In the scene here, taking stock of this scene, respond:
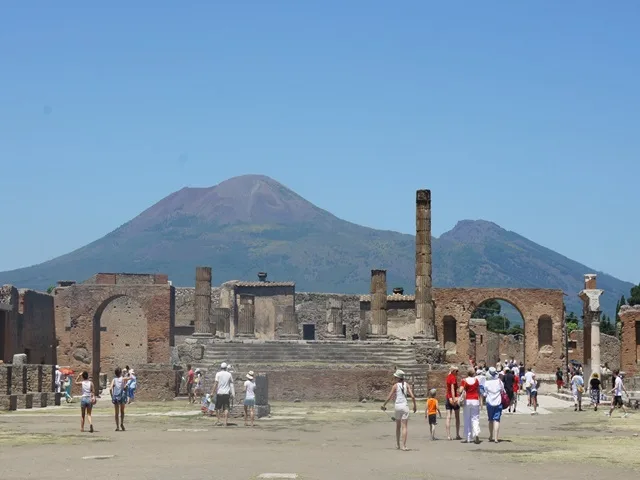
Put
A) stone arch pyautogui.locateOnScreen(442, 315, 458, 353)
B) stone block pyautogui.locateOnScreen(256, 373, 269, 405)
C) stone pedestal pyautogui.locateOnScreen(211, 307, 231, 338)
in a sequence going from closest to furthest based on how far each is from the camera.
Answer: stone block pyautogui.locateOnScreen(256, 373, 269, 405)
stone pedestal pyautogui.locateOnScreen(211, 307, 231, 338)
stone arch pyautogui.locateOnScreen(442, 315, 458, 353)

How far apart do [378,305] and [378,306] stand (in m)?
0.05

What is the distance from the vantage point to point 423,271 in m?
54.4

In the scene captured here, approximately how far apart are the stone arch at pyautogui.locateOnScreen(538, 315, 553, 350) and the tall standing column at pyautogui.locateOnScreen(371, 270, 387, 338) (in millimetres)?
11318

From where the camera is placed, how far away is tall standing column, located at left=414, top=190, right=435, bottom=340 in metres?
52.4

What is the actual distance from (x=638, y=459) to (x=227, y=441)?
24.6ft

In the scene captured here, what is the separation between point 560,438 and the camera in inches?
986

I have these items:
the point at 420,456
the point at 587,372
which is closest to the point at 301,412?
the point at 420,456

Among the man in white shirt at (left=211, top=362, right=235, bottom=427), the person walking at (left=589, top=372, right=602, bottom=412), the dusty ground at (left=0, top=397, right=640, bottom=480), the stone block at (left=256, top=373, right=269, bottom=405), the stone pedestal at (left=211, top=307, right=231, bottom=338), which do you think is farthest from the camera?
the stone pedestal at (left=211, top=307, right=231, bottom=338)

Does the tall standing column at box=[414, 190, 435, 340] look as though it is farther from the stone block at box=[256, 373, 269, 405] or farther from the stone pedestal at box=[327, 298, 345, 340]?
the stone block at box=[256, 373, 269, 405]

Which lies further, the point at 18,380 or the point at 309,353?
the point at 309,353

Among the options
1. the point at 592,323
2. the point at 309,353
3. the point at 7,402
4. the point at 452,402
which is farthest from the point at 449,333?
the point at 452,402

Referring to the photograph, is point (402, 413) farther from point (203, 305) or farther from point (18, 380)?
point (203, 305)

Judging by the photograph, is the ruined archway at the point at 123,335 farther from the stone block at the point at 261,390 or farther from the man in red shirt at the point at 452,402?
the man in red shirt at the point at 452,402

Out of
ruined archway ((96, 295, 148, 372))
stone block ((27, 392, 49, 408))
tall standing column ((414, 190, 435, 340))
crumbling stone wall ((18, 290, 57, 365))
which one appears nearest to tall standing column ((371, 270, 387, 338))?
tall standing column ((414, 190, 435, 340))
